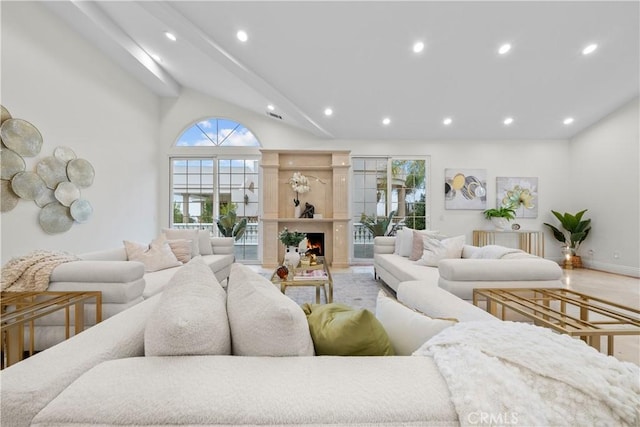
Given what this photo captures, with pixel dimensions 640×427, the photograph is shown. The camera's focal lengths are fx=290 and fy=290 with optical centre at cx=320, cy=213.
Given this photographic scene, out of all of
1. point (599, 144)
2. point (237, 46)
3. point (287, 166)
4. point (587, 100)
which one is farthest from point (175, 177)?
A: point (599, 144)

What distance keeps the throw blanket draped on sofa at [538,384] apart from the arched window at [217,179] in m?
5.59

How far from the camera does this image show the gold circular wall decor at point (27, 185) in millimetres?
3160

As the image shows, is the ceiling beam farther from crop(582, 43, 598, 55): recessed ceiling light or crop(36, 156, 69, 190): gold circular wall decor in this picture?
crop(582, 43, 598, 55): recessed ceiling light

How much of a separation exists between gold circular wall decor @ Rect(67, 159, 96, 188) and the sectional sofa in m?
3.97

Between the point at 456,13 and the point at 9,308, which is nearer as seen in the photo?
the point at 9,308

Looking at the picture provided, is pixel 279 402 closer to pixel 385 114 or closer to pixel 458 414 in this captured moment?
pixel 458 414

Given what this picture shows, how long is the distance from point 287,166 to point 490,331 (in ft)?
17.3

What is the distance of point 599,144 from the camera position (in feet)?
17.5

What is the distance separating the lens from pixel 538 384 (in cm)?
63

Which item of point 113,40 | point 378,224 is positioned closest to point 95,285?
point 113,40

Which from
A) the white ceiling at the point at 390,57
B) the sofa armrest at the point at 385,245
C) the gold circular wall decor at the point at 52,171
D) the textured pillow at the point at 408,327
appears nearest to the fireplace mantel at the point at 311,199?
the white ceiling at the point at 390,57

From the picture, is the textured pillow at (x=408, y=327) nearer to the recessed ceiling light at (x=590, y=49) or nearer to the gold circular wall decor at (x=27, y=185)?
the gold circular wall decor at (x=27, y=185)

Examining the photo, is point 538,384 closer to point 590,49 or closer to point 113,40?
point 590,49

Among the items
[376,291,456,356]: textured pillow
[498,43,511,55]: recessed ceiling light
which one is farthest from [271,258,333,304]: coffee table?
[498,43,511,55]: recessed ceiling light
